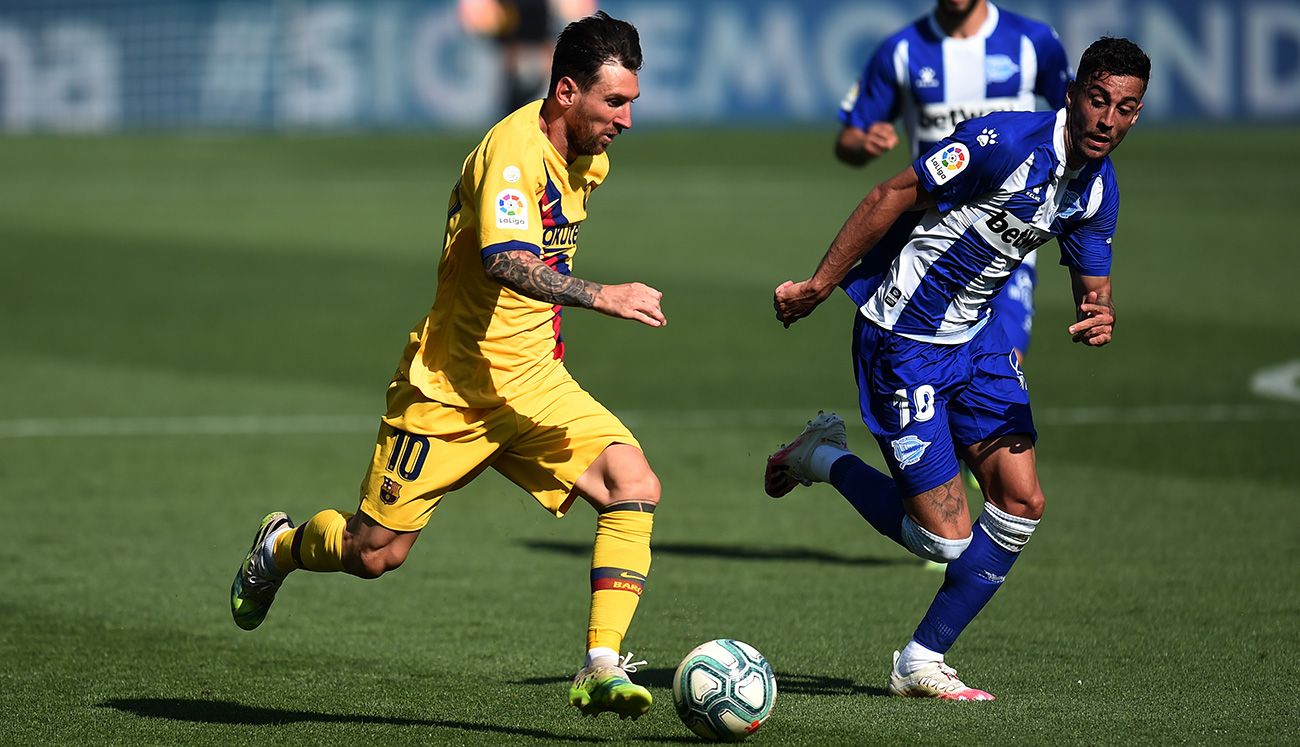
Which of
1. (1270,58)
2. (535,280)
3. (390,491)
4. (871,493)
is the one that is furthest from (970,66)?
(1270,58)

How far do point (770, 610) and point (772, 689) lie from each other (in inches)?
86.6

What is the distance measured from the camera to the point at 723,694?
217 inches

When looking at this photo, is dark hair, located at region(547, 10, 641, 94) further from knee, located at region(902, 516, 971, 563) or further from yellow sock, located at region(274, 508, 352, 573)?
knee, located at region(902, 516, 971, 563)

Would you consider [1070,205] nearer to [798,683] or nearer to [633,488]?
[633,488]

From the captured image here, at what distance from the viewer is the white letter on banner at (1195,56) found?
3353 centimetres

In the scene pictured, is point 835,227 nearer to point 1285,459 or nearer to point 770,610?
point 1285,459

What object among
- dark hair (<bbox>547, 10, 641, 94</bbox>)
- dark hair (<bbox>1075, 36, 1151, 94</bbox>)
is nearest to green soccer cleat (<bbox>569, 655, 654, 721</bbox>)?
dark hair (<bbox>547, 10, 641, 94</bbox>)

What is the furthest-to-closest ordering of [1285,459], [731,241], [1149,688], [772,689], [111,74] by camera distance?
[111,74], [731,241], [1285,459], [1149,688], [772,689]

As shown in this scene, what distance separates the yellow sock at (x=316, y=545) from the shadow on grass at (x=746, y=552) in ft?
9.66

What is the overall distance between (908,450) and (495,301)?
57.7 inches

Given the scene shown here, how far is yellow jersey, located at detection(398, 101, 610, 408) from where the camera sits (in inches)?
227

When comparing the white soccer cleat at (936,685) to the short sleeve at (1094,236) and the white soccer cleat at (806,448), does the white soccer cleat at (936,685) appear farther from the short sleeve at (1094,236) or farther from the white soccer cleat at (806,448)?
the short sleeve at (1094,236)

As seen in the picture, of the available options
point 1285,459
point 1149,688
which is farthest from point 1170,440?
point 1149,688

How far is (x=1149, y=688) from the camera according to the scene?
20.4 feet
